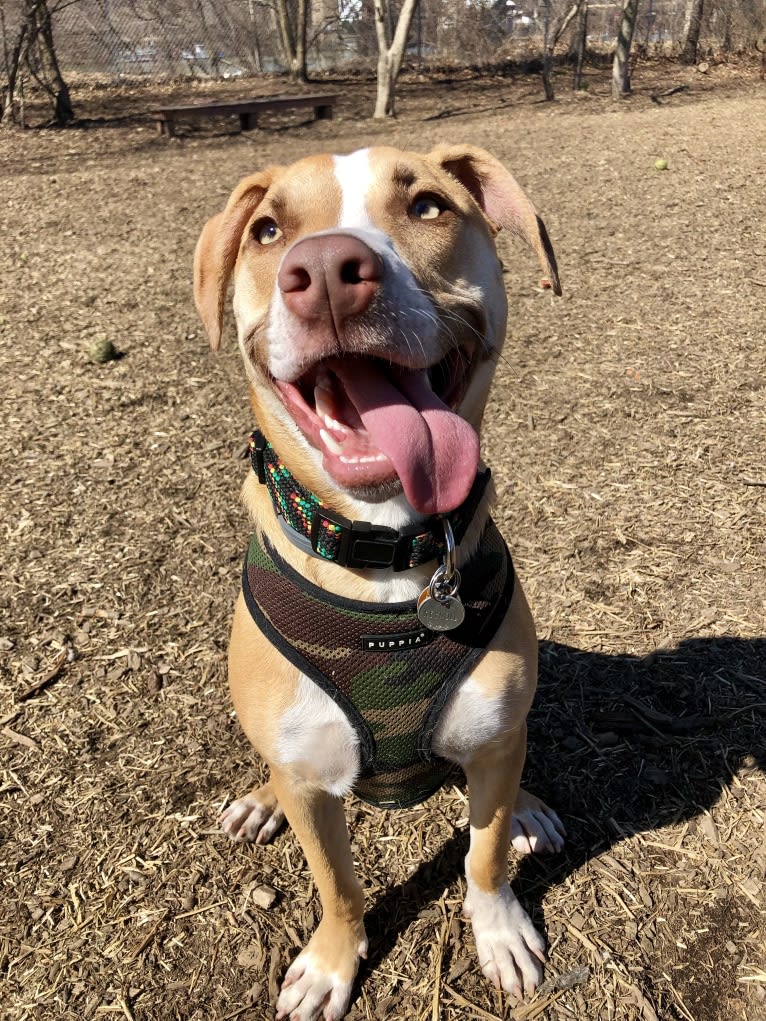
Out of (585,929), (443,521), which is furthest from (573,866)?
(443,521)

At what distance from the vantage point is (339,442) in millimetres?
1794

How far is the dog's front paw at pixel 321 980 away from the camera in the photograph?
7.66 feet

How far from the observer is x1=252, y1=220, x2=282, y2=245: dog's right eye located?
6.80ft

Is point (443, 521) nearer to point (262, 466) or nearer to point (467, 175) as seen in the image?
point (262, 466)

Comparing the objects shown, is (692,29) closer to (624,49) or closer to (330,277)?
(624,49)

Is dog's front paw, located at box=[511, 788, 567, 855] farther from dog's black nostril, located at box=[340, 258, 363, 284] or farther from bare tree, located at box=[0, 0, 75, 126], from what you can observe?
bare tree, located at box=[0, 0, 75, 126]

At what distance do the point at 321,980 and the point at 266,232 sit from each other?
2182 mm

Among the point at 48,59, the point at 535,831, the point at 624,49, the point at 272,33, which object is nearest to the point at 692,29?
the point at 624,49

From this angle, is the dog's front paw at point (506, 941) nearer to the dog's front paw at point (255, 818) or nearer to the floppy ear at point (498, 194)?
the dog's front paw at point (255, 818)

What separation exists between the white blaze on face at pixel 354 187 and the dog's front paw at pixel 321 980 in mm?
2053

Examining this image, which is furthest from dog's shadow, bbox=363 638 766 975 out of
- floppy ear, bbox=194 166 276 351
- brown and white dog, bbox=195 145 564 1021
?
floppy ear, bbox=194 166 276 351

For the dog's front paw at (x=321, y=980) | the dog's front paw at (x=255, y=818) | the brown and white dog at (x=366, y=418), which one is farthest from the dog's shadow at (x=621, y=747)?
the dog's front paw at (x=255, y=818)

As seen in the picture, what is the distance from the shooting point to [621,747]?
3.04m

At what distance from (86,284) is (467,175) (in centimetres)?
601
